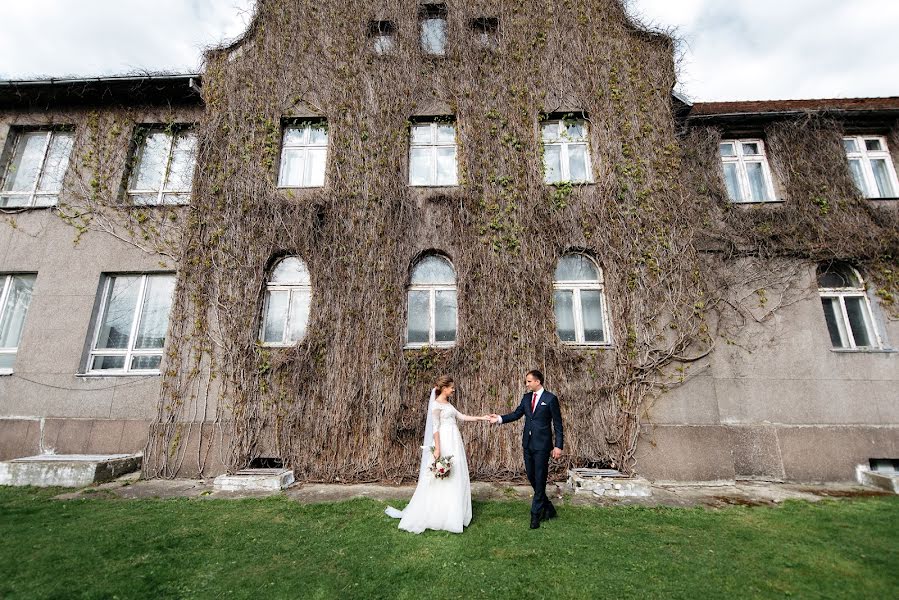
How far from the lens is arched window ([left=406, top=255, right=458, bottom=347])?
833cm

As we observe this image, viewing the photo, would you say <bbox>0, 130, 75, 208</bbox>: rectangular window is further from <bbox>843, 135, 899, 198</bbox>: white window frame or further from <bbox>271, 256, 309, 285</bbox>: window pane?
<bbox>843, 135, 899, 198</bbox>: white window frame

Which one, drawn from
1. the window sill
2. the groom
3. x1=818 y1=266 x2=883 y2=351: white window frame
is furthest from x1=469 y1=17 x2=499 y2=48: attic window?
the window sill

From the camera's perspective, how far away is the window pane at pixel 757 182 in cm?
962

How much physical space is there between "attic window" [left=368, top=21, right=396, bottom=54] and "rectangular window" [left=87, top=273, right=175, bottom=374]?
709 cm

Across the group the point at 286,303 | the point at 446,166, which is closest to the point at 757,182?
the point at 446,166

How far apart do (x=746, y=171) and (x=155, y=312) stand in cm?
1360

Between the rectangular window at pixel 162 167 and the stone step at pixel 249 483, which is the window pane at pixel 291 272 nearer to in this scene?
the rectangular window at pixel 162 167

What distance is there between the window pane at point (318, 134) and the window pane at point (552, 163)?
197 inches

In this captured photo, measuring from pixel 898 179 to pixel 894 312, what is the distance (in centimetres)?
→ 338

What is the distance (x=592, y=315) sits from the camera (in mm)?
8453

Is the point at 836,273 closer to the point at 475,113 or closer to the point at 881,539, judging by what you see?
the point at 881,539

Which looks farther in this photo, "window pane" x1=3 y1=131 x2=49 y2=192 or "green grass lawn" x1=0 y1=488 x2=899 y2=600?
"window pane" x1=3 y1=131 x2=49 y2=192

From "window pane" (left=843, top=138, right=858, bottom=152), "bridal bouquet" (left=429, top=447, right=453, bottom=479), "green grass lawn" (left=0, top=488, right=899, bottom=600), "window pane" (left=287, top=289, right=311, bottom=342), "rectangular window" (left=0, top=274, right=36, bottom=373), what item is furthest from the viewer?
"window pane" (left=843, top=138, right=858, bottom=152)

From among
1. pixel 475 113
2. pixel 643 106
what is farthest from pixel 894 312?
pixel 475 113
